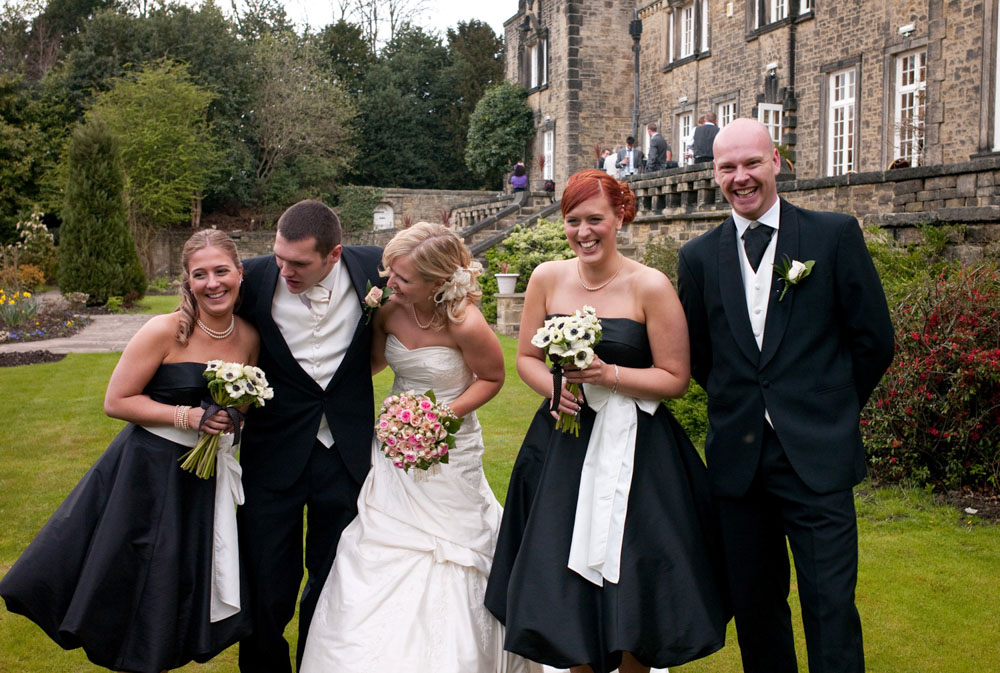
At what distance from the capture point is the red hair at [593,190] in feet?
11.0

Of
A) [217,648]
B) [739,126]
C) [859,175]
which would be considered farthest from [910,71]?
[217,648]

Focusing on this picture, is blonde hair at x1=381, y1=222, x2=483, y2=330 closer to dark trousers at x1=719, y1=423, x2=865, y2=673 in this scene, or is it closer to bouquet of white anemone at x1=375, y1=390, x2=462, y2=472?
bouquet of white anemone at x1=375, y1=390, x2=462, y2=472

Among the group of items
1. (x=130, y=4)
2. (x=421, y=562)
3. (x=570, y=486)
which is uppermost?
(x=130, y=4)

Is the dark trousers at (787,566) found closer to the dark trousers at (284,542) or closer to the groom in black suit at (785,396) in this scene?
the groom in black suit at (785,396)

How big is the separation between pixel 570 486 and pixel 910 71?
17.0 m

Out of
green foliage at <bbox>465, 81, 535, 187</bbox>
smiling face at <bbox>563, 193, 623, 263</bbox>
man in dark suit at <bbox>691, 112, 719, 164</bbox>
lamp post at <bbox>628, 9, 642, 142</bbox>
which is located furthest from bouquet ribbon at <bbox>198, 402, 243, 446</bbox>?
green foliage at <bbox>465, 81, 535, 187</bbox>

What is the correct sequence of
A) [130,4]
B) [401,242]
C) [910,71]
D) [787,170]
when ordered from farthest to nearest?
1. [130,4]
2. [910,71]
3. [787,170]
4. [401,242]

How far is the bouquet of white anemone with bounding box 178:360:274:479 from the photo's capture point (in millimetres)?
3355

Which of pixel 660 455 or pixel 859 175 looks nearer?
pixel 660 455

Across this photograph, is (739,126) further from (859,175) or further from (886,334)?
(859,175)

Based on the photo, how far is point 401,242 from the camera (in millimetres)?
3664

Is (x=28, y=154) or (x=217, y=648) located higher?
(x=28, y=154)

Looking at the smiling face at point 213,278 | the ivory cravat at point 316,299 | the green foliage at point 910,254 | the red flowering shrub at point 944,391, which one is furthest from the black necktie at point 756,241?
the green foliage at point 910,254

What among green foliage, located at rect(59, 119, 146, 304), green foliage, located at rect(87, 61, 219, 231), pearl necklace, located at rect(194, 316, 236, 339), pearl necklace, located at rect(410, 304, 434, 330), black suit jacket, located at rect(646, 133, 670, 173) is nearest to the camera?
pearl necklace, located at rect(194, 316, 236, 339)
